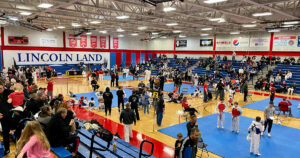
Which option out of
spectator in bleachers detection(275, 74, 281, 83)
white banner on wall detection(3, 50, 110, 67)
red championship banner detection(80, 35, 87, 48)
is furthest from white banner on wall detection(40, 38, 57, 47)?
spectator in bleachers detection(275, 74, 281, 83)

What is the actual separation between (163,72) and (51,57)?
16.5 meters

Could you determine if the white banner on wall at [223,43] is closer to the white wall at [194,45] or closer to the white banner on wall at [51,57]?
the white wall at [194,45]

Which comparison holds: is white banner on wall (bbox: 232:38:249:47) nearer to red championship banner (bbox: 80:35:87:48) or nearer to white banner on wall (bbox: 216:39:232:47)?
white banner on wall (bbox: 216:39:232:47)

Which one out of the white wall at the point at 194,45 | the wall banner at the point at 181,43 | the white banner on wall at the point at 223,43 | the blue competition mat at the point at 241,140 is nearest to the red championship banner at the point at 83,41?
the wall banner at the point at 181,43

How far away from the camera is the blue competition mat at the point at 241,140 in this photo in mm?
7070

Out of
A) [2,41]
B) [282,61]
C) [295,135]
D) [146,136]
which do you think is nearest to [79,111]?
[146,136]

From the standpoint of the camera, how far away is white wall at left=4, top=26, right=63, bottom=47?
2600 cm

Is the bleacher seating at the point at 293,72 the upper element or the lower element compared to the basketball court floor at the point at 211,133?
upper

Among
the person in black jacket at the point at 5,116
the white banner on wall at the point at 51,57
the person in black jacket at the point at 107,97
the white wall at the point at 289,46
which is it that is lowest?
the person in black jacket at the point at 107,97

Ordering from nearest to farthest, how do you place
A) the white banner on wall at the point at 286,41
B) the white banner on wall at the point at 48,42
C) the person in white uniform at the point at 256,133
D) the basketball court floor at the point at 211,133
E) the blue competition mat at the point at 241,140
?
the person in white uniform at the point at 256,133 < the blue competition mat at the point at 241,140 < the basketball court floor at the point at 211,133 < the white banner on wall at the point at 286,41 < the white banner on wall at the point at 48,42

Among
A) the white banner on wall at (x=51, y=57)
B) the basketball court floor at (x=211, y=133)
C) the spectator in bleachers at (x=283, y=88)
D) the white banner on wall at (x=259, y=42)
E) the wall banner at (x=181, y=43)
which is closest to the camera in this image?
the basketball court floor at (x=211, y=133)

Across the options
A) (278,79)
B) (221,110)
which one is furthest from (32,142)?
(278,79)

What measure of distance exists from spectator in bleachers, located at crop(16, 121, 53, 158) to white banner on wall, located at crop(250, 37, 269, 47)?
30.1m

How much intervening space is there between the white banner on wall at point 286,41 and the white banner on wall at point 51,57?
83.6ft
